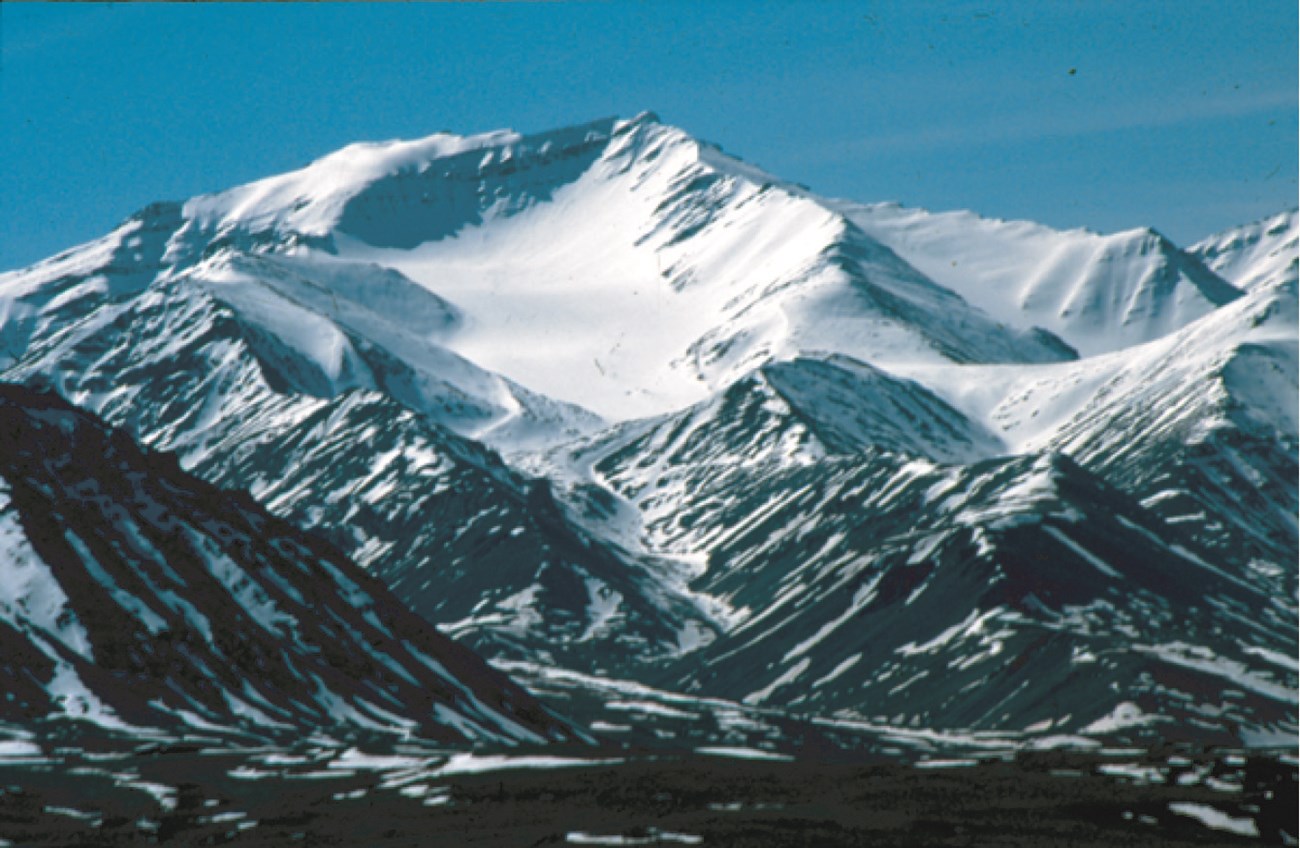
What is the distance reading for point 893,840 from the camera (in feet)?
394

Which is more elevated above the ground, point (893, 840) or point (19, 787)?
point (19, 787)

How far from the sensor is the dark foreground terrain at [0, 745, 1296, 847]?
123688mm

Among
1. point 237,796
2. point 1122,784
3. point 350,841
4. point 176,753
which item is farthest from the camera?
point 176,753

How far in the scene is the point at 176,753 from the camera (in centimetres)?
18425

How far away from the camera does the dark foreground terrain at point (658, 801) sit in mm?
123688

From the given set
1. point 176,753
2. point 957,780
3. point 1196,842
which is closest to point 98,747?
point 176,753

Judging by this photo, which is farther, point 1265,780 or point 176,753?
point 176,753

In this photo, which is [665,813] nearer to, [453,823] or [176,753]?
[453,823]

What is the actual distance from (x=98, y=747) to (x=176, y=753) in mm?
8547

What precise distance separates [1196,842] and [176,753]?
3817 inches

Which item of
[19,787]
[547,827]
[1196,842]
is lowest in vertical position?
[1196,842]

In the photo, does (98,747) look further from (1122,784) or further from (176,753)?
(1122,784)

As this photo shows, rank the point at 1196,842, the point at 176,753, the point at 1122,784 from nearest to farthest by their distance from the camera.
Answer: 1. the point at 1196,842
2. the point at 1122,784
3. the point at 176,753

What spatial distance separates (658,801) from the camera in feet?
458
